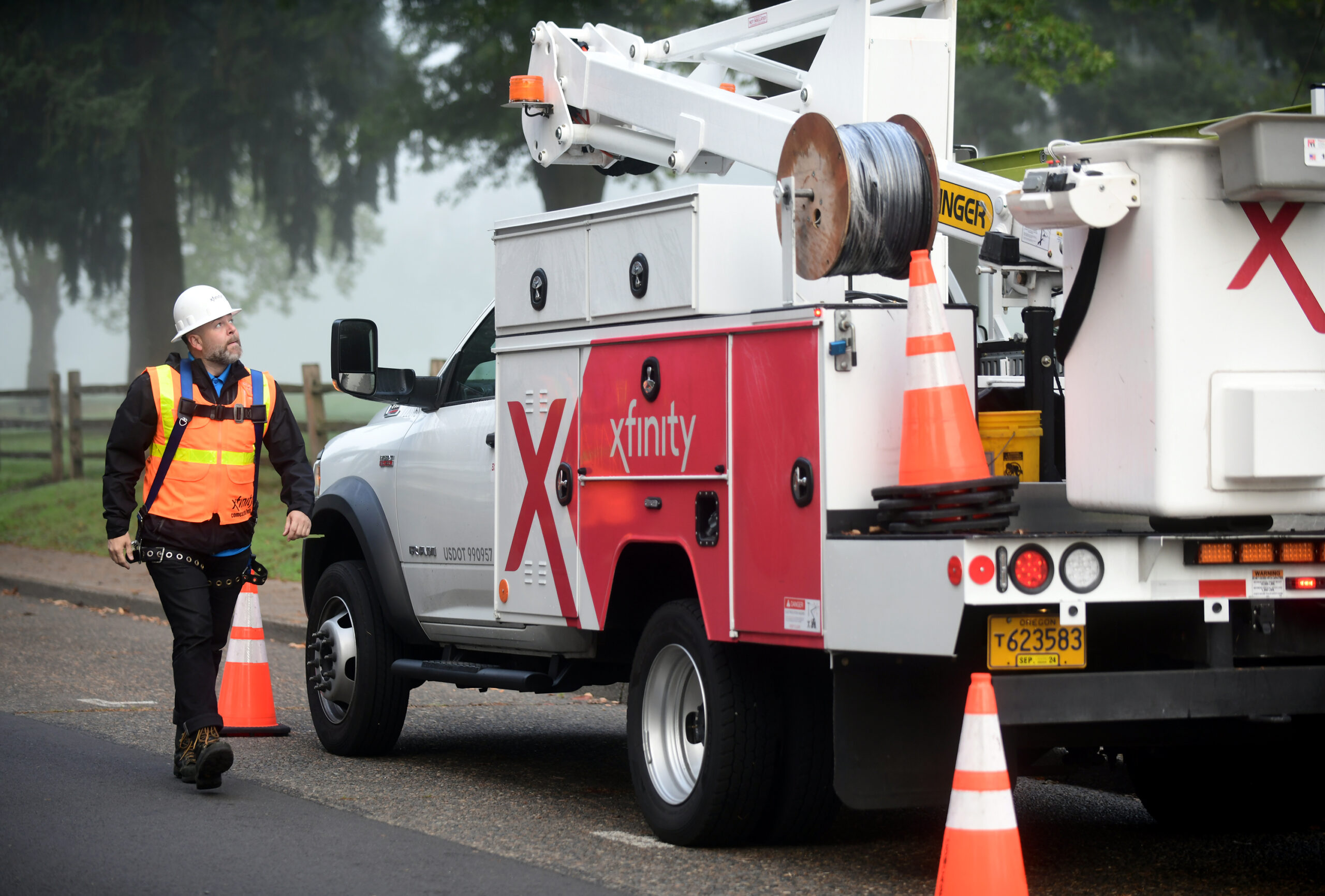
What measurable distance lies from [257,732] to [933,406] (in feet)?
16.0

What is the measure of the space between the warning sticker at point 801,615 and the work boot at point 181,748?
3037 millimetres

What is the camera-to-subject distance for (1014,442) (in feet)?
19.7

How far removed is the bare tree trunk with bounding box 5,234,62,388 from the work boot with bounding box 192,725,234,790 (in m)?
65.2

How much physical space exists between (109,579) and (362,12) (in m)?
16.7

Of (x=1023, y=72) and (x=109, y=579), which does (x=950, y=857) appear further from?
(x=1023, y=72)

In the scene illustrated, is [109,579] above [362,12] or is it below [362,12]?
below

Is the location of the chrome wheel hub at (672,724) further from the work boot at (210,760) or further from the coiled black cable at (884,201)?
the work boot at (210,760)

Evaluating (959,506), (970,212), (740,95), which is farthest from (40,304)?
(959,506)

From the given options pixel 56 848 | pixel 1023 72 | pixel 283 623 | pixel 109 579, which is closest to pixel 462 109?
pixel 1023 72

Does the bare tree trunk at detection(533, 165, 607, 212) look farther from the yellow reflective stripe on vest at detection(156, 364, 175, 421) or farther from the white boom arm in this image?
the yellow reflective stripe on vest at detection(156, 364, 175, 421)

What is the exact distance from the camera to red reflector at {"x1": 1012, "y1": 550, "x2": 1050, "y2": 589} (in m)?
5.05

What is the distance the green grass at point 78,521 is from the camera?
19.2 meters

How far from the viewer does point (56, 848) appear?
6.28m

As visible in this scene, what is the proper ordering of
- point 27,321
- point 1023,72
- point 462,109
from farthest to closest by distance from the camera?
point 27,321 → point 462,109 → point 1023,72
